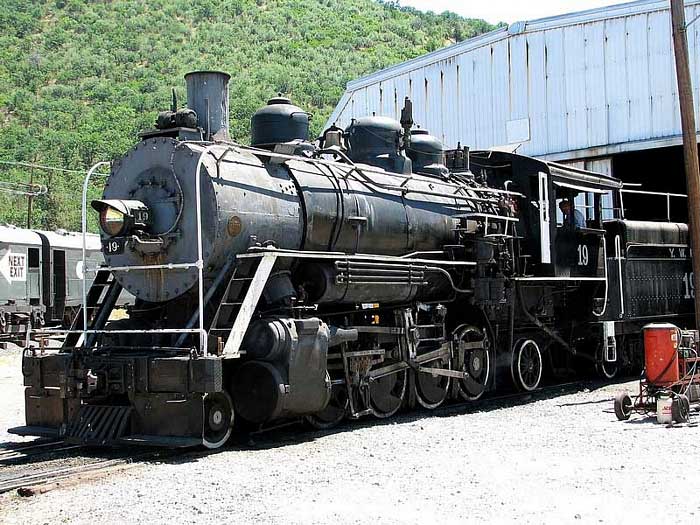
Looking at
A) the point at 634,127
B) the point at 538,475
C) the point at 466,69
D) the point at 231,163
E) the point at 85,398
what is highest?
the point at 466,69

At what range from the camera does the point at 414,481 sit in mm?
7859

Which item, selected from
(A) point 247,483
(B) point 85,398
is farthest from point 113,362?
(A) point 247,483

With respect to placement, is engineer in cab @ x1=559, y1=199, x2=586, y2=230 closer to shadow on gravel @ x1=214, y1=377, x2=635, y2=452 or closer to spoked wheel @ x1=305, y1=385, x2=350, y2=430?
shadow on gravel @ x1=214, y1=377, x2=635, y2=452

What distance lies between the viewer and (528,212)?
15.6m

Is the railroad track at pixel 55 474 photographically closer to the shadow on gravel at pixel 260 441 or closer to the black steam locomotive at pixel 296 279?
the shadow on gravel at pixel 260 441

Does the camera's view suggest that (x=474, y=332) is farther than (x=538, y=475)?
Yes

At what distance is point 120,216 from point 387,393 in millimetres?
4507

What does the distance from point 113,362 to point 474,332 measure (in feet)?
21.3

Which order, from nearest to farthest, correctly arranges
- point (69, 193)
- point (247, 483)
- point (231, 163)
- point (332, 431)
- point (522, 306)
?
point (247, 483) < point (231, 163) < point (332, 431) < point (522, 306) < point (69, 193)

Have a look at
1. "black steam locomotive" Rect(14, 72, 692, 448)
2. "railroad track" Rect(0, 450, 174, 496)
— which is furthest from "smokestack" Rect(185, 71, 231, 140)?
"railroad track" Rect(0, 450, 174, 496)

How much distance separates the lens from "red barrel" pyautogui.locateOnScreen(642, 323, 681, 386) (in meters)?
12.0

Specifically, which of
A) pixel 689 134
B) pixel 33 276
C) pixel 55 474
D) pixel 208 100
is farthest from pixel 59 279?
pixel 55 474

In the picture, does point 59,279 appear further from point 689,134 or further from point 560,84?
point 689,134

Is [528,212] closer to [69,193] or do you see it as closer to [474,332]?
[474,332]
